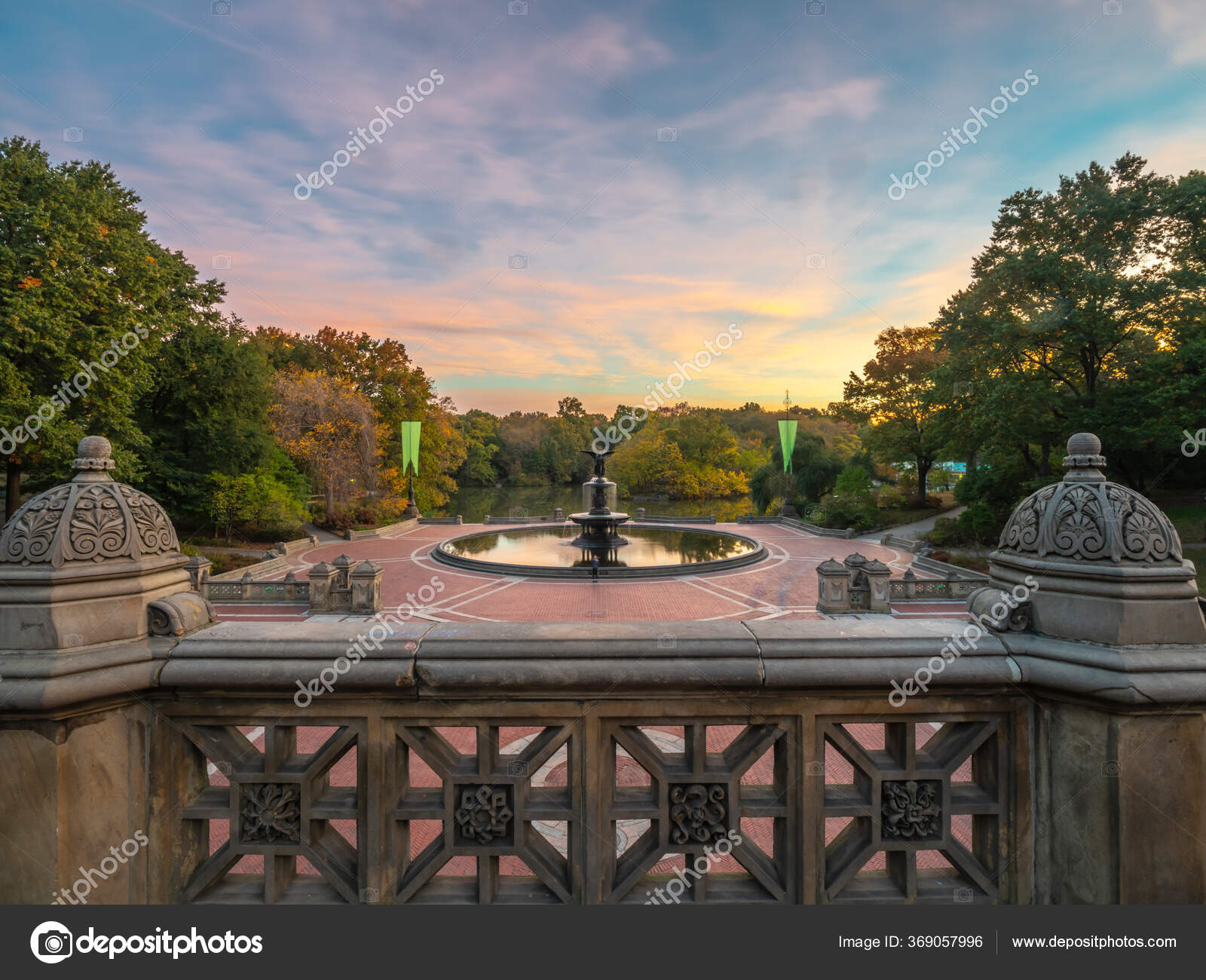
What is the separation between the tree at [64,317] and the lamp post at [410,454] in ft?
50.1

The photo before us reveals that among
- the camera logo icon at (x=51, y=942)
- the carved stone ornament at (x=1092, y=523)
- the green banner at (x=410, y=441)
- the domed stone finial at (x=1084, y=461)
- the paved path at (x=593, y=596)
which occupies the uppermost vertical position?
the green banner at (x=410, y=441)

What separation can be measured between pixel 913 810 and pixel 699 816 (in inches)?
31.2

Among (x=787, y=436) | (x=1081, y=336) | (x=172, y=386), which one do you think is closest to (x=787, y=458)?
(x=787, y=436)

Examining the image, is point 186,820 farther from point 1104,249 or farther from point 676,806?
point 1104,249

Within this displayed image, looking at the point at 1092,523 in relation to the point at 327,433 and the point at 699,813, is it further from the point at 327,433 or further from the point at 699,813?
the point at 327,433

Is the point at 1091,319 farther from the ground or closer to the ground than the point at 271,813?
farther from the ground

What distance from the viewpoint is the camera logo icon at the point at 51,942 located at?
1.79 m

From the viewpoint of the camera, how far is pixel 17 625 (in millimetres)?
1921

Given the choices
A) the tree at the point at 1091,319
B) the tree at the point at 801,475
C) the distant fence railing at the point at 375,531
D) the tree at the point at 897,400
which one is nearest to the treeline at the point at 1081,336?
the tree at the point at 1091,319

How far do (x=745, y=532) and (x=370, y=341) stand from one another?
31449mm

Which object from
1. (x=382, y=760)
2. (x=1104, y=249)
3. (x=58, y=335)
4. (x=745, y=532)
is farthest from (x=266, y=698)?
(x=745, y=532)

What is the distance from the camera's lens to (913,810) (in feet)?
6.86

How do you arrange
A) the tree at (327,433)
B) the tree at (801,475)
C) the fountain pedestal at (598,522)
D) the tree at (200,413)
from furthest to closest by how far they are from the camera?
the tree at (801,475) < the tree at (327,433) < the tree at (200,413) < the fountain pedestal at (598,522)

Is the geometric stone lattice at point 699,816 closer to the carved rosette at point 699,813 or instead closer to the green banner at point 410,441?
the carved rosette at point 699,813
